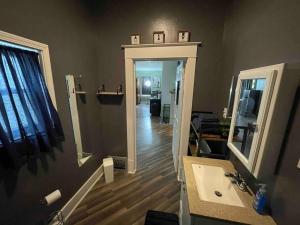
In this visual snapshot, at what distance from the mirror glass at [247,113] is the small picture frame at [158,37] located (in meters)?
1.37

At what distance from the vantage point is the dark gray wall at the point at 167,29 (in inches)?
81.0

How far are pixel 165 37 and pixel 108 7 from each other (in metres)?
1.02

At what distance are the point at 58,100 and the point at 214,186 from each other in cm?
192

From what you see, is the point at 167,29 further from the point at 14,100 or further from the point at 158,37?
the point at 14,100

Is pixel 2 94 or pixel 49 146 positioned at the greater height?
pixel 2 94

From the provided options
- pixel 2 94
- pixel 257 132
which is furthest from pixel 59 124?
pixel 257 132

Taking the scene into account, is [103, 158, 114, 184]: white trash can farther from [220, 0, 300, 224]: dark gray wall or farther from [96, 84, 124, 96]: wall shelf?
[220, 0, 300, 224]: dark gray wall

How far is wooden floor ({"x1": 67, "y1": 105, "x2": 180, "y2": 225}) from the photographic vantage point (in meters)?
1.88

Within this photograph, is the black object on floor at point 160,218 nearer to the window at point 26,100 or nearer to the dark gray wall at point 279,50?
the dark gray wall at point 279,50

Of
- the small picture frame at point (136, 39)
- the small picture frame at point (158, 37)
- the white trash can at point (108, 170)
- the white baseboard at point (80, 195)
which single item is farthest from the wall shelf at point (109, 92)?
the white baseboard at point (80, 195)

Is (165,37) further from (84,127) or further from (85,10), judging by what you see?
(84,127)

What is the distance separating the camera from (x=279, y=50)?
963 mm

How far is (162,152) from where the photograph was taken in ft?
11.7

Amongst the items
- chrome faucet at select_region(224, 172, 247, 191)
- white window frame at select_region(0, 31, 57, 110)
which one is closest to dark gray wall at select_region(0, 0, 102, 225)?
white window frame at select_region(0, 31, 57, 110)
